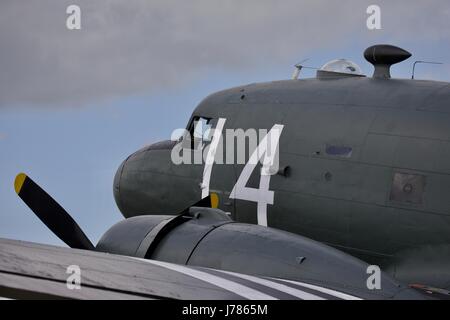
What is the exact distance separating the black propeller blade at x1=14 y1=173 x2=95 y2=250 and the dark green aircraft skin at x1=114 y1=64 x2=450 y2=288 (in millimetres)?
3243

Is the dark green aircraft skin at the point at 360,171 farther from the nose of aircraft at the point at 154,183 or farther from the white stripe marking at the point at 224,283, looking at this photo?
the white stripe marking at the point at 224,283

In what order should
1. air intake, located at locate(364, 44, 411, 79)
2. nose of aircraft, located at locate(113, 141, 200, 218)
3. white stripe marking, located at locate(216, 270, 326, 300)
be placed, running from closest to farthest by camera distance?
1. white stripe marking, located at locate(216, 270, 326, 300)
2. air intake, located at locate(364, 44, 411, 79)
3. nose of aircraft, located at locate(113, 141, 200, 218)

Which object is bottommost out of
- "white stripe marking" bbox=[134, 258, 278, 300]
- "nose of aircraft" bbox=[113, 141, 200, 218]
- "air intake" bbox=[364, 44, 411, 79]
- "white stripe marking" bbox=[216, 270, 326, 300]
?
"white stripe marking" bbox=[216, 270, 326, 300]

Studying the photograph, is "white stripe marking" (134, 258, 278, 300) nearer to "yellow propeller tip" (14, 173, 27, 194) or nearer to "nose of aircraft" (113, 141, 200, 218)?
"yellow propeller tip" (14, 173, 27, 194)

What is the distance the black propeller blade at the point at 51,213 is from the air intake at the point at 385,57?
6035mm

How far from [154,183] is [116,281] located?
9.30 meters

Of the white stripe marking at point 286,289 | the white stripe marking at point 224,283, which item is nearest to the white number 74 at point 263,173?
the white stripe marking at point 286,289

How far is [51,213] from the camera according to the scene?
41.0 ft

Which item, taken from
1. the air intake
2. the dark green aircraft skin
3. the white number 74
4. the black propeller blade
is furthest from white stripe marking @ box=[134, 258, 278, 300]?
the air intake

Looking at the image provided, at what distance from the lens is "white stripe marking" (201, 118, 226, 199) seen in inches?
585

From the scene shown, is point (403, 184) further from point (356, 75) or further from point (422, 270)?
point (356, 75)

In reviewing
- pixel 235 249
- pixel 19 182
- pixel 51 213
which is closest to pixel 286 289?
pixel 235 249

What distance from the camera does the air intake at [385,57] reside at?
1405 cm
